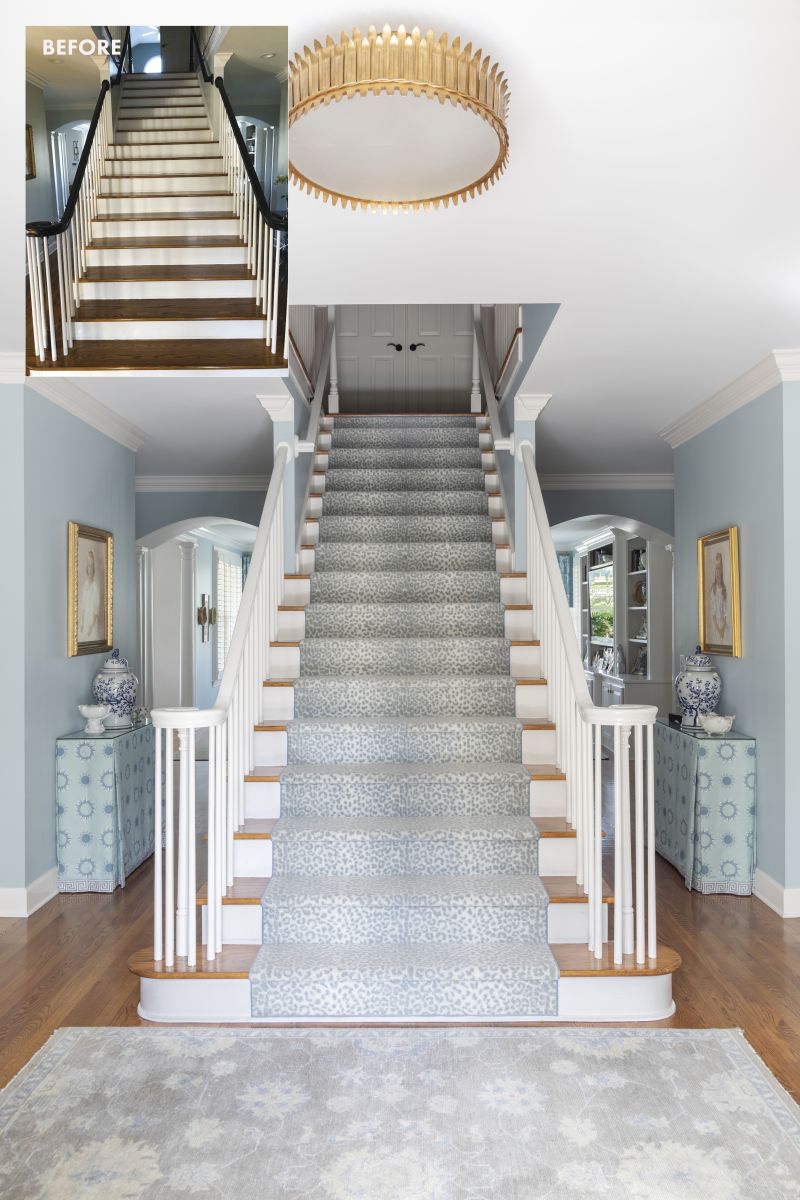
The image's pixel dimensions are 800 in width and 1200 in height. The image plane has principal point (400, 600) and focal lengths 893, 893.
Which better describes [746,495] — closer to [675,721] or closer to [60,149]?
[675,721]

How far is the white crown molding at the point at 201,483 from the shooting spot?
6820 millimetres

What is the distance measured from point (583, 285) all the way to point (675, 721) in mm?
2366

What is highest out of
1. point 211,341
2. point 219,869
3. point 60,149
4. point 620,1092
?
point 60,149

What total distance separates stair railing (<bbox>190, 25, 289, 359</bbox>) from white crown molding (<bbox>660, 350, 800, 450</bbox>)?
3.47 metres

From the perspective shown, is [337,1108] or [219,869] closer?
[337,1108]

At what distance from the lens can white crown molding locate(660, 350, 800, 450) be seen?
3705 mm

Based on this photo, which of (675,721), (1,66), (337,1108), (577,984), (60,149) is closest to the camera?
(60,149)

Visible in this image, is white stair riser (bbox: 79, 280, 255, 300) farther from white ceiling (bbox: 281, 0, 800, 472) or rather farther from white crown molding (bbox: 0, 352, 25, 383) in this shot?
white crown molding (bbox: 0, 352, 25, 383)

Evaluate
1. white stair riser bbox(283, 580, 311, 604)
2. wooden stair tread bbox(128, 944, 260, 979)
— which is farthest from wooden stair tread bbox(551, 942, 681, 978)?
white stair riser bbox(283, 580, 311, 604)

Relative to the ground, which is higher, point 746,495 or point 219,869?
point 746,495

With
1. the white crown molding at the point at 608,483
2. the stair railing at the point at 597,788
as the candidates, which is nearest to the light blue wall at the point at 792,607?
the stair railing at the point at 597,788

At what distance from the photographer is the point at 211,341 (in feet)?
2.33

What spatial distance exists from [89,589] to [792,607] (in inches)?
127

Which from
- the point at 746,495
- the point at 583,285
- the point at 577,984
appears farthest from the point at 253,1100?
the point at 746,495
